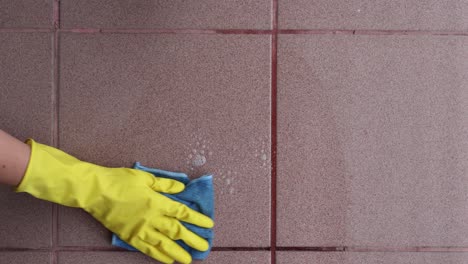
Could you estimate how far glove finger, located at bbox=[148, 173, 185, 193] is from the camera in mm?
1136

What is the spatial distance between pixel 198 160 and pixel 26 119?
1.55 ft

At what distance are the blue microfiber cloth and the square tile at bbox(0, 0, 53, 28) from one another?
1.53ft

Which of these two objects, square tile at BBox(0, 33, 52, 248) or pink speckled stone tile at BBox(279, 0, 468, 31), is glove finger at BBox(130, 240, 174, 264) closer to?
square tile at BBox(0, 33, 52, 248)

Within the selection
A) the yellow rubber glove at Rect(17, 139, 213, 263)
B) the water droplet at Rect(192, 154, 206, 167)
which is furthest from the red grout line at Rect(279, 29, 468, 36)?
the yellow rubber glove at Rect(17, 139, 213, 263)

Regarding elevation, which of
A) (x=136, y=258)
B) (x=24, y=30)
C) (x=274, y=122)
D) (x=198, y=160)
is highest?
(x=24, y=30)

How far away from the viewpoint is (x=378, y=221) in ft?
3.91

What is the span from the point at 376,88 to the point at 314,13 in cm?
26

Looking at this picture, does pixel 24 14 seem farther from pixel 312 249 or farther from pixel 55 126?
pixel 312 249

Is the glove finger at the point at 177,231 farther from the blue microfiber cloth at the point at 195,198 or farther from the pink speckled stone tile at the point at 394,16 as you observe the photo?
the pink speckled stone tile at the point at 394,16

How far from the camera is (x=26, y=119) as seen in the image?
1188 mm

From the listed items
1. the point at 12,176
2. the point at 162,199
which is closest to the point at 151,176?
the point at 162,199

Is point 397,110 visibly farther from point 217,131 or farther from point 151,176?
point 151,176

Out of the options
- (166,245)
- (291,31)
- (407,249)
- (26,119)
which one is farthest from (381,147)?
(26,119)

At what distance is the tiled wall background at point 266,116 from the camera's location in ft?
3.91
